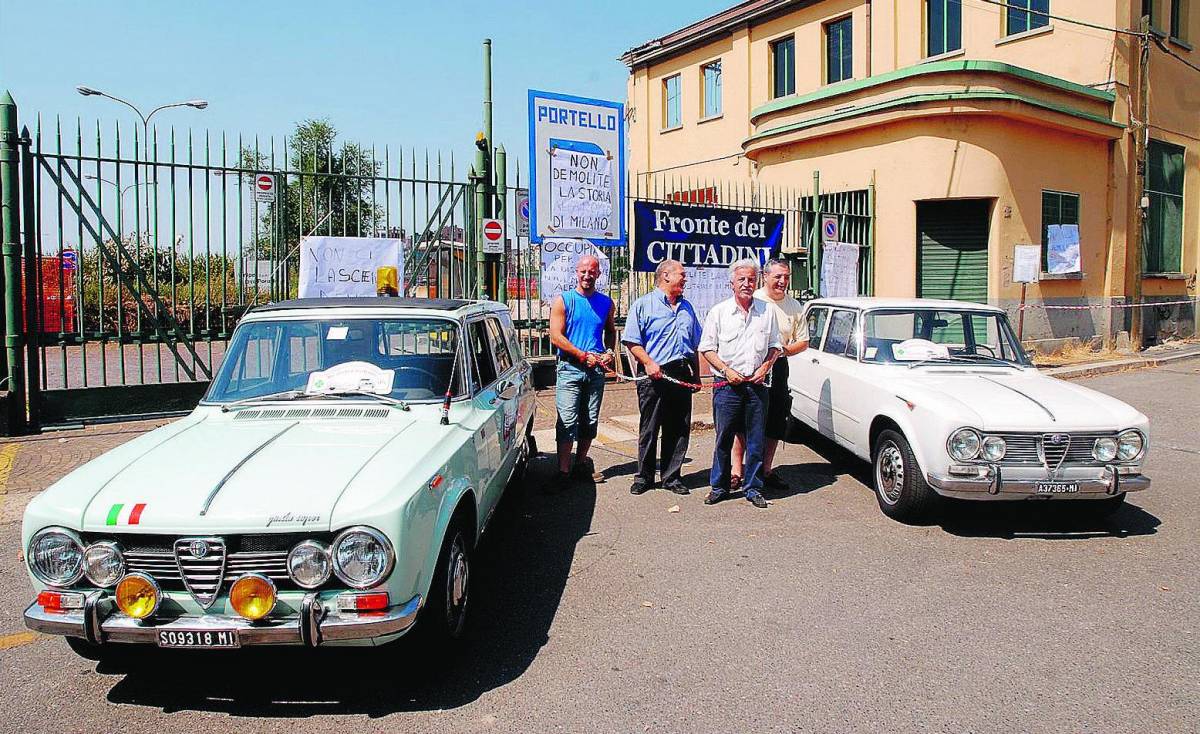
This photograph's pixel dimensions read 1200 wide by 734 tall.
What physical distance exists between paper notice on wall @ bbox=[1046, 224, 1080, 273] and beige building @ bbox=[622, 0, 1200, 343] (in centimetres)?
3

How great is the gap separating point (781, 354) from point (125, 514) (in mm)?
4636

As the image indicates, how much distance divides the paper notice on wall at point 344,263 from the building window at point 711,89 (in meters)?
16.8

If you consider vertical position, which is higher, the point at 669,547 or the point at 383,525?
the point at 383,525

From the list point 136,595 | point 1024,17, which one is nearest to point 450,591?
point 136,595

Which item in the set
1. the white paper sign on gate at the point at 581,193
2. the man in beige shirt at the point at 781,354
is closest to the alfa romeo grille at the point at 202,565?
the man in beige shirt at the point at 781,354

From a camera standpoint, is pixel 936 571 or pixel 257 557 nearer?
pixel 257 557

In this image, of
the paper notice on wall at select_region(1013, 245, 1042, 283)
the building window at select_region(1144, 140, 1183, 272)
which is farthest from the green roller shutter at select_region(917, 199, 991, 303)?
the building window at select_region(1144, 140, 1183, 272)

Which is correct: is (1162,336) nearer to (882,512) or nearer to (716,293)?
(716,293)

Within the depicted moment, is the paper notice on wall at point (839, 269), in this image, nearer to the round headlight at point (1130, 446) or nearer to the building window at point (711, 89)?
the round headlight at point (1130, 446)

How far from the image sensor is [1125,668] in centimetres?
370

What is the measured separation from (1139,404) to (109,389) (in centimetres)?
1271

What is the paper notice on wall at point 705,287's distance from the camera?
11.7 meters

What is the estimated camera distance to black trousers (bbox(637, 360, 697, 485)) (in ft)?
21.2

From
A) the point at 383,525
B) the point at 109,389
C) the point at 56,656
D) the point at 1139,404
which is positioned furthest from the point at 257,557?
the point at 1139,404
